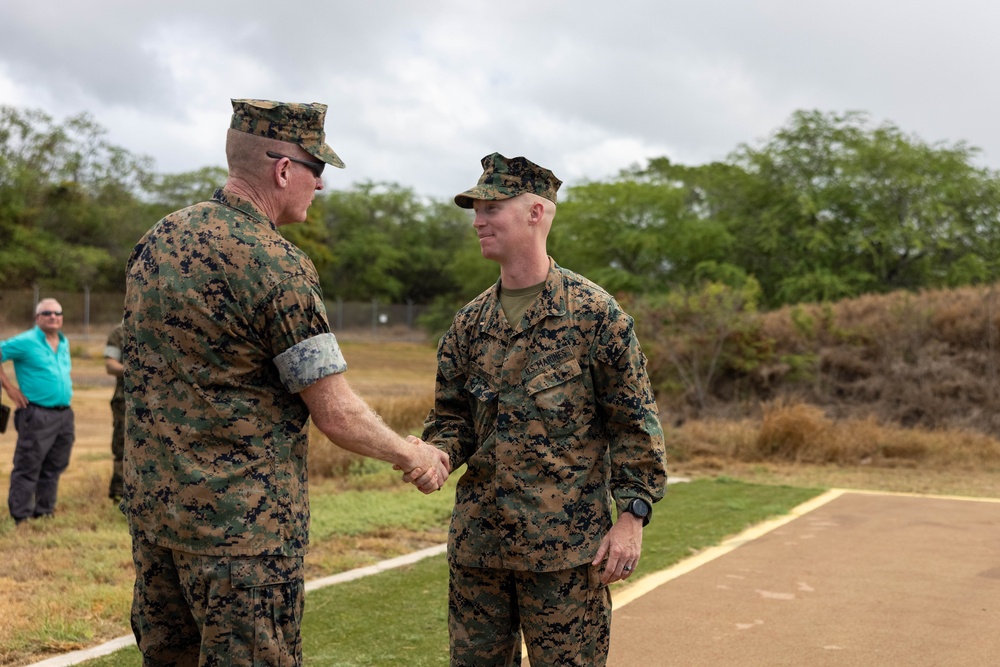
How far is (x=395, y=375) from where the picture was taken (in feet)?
111

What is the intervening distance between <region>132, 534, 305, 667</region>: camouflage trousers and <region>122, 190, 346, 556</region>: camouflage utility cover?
0.18ft

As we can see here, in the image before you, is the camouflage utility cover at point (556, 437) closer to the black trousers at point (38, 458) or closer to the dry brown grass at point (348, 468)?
the dry brown grass at point (348, 468)

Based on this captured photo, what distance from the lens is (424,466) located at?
309 cm

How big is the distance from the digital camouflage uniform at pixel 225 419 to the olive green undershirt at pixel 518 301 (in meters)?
0.85

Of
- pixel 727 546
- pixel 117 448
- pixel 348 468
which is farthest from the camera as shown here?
pixel 348 468

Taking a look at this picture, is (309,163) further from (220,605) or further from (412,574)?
(412,574)

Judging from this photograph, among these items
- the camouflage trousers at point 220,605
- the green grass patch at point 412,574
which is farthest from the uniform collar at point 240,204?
the green grass patch at point 412,574

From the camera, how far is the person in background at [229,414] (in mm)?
2586

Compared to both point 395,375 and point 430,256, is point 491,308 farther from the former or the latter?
point 430,256

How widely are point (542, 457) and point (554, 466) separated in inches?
1.9

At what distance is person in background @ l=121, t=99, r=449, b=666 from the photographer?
2586 mm

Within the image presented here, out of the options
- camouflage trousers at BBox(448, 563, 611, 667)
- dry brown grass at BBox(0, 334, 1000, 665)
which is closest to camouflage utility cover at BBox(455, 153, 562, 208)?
camouflage trousers at BBox(448, 563, 611, 667)

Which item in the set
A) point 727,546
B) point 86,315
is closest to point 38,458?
point 727,546

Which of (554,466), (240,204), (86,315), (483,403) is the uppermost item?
(86,315)
